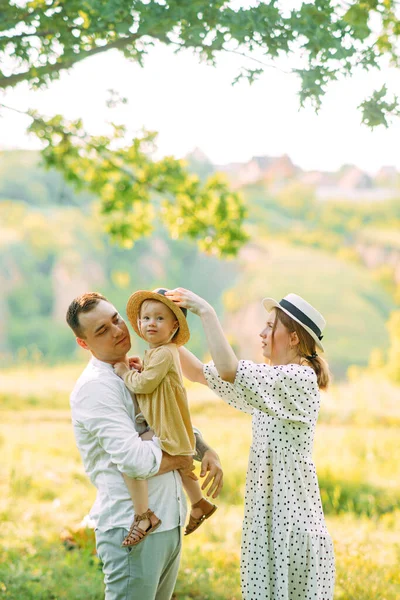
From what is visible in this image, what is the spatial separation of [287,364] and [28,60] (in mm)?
2226

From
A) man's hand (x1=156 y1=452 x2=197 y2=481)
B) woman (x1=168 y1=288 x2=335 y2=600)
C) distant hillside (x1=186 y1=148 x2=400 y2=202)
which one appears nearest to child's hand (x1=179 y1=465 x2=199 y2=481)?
man's hand (x1=156 y1=452 x2=197 y2=481)

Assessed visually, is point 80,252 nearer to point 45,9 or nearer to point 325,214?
point 325,214

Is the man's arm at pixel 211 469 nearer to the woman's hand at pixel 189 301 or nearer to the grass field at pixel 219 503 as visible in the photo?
the woman's hand at pixel 189 301

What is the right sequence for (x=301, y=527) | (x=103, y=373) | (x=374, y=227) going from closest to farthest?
1. (x=103, y=373)
2. (x=301, y=527)
3. (x=374, y=227)

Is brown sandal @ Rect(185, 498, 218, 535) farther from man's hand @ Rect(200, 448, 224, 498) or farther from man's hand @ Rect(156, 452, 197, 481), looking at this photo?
man's hand @ Rect(156, 452, 197, 481)

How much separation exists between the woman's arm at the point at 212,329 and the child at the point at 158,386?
0.04 metres

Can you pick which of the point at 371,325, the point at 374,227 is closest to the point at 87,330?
the point at 371,325

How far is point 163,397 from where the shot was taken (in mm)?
2549

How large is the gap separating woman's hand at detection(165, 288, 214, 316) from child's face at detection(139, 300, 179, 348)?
5 cm

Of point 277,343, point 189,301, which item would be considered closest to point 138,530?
point 189,301

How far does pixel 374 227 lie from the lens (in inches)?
679

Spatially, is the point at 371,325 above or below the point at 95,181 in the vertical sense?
below

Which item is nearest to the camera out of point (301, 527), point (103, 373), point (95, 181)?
point (103, 373)

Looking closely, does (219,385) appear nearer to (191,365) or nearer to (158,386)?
(191,365)
